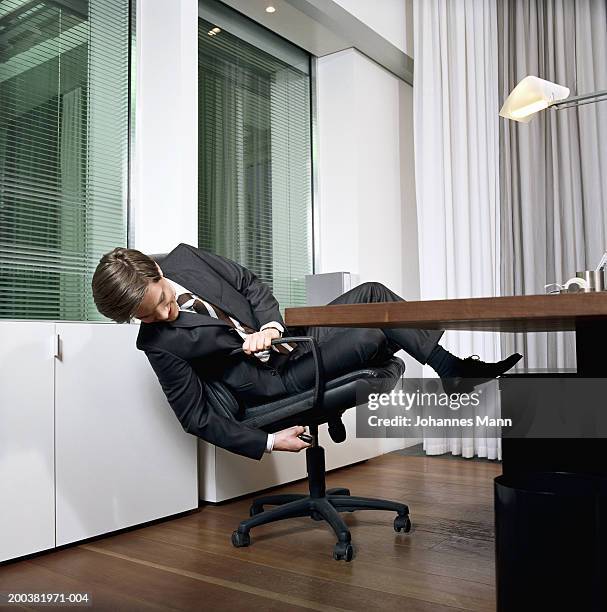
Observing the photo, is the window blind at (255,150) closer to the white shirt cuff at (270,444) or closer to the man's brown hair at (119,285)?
the man's brown hair at (119,285)

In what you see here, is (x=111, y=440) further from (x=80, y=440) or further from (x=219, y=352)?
(x=219, y=352)

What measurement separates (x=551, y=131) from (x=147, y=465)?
2640 millimetres

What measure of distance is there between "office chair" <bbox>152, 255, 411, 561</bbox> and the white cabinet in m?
0.35

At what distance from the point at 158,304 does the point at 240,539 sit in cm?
78

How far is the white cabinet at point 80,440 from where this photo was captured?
77.0 inches

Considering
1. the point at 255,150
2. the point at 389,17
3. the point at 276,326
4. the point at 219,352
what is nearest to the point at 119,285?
the point at 219,352

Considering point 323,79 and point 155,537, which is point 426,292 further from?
point 155,537

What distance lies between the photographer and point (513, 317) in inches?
37.5

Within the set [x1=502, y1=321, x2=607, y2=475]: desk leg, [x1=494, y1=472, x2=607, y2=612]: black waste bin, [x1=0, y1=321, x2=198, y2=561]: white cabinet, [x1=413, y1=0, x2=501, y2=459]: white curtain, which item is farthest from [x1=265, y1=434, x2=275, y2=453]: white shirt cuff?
[x1=413, y1=0, x2=501, y2=459]: white curtain

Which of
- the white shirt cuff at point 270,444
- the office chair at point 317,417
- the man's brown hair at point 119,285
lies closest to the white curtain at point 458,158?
the office chair at point 317,417

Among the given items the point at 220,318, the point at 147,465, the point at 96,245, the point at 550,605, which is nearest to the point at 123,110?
the point at 96,245

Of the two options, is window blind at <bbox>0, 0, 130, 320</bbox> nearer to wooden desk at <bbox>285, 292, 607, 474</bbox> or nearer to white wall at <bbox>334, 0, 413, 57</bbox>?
white wall at <bbox>334, 0, 413, 57</bbox>

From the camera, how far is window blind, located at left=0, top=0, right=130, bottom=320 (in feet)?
7.84

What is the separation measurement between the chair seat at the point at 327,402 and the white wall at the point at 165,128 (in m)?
0.95
